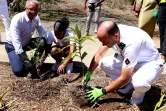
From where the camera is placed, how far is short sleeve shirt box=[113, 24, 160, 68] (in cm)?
321

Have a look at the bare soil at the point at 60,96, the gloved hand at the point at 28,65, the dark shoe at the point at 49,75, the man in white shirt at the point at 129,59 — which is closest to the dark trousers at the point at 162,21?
the bare soil at the point at 60,96

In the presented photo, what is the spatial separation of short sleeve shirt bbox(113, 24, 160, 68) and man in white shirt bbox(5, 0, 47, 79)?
125 cm

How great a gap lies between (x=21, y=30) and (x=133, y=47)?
1718mm

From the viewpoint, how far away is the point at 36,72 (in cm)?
418

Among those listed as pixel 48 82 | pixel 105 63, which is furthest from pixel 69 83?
pixel 105 63

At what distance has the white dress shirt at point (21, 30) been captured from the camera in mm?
4145

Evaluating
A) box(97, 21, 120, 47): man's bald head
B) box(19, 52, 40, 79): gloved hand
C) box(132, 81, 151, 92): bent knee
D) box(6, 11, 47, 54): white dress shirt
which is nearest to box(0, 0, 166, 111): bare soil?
box(19, 52, 40, 79): gloved hand

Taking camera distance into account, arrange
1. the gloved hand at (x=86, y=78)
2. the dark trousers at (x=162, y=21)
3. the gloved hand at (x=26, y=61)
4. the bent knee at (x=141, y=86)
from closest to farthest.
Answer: the bent knee at (x=141, y=86), the gloved hand at (x=86, y=78), the gloved hand at (x=26, y=61), the dark trousers at (x=162, y=21)

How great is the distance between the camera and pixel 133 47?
3203 millimetres

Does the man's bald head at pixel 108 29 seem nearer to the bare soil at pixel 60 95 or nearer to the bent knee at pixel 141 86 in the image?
the bent knee at pixel 141 86

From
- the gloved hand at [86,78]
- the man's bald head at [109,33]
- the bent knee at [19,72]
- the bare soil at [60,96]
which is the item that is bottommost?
the bare soil at [60,96]

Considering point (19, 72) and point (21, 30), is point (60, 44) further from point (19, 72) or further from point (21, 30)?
point (19, 72)

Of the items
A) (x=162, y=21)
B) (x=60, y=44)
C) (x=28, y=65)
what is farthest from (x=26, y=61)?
(x=162, y=21)

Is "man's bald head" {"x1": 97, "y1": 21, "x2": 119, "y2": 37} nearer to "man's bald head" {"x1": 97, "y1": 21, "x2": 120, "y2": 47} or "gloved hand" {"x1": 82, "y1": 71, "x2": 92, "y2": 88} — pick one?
"man's bald head" {"x1": 97, "y1": 21, "x2": 120, "y2": 47}
